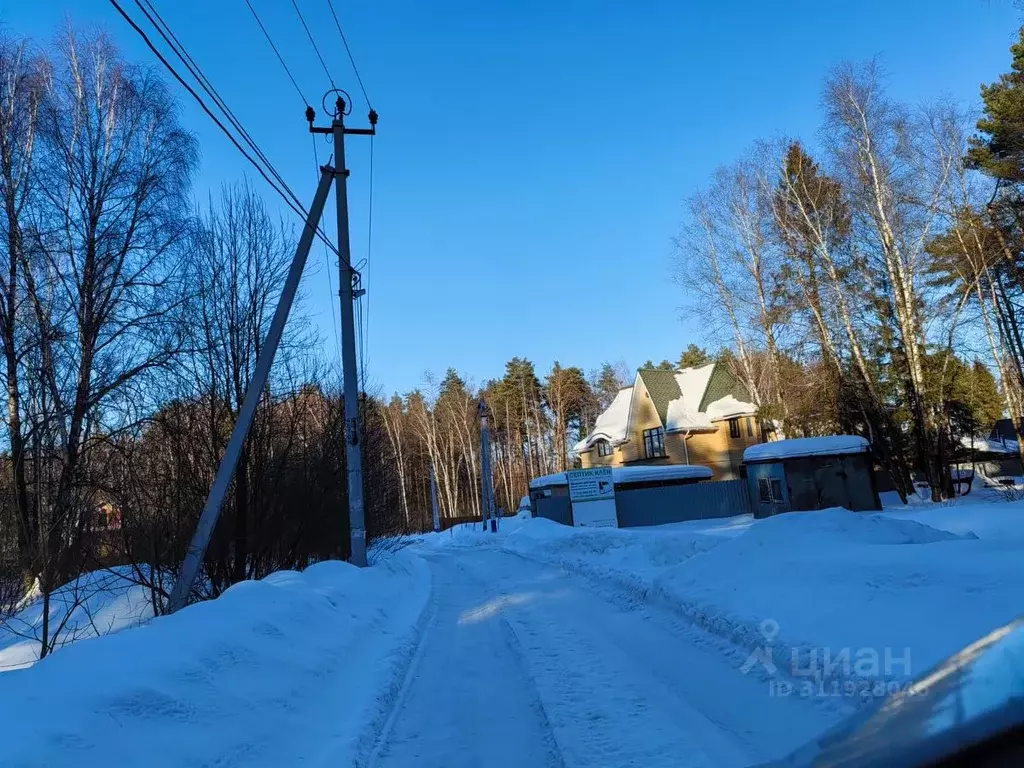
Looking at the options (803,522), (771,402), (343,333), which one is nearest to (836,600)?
(803,522)

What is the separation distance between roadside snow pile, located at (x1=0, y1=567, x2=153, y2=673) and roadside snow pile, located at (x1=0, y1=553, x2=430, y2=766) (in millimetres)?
4317

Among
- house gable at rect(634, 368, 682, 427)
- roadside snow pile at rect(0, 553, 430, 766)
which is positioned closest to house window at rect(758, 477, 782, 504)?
house gable at rect(634, 368, 682, 427)

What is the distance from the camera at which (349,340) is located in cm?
1352

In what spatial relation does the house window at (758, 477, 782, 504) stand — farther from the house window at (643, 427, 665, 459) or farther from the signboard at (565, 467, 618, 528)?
the house window at (643, 427, 665, 459)

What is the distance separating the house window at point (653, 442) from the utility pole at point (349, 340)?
104 feet

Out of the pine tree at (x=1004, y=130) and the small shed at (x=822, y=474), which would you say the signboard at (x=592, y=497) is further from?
the pine tree at (x=1004, y=130)

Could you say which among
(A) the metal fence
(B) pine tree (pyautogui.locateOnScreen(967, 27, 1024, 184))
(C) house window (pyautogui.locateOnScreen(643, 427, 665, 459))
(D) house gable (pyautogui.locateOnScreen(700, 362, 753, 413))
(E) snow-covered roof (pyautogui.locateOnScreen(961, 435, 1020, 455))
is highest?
(B) pine tree (pyautogui.locateOnScreen(967, 27, 1024, 184))

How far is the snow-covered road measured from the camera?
13.6 ft

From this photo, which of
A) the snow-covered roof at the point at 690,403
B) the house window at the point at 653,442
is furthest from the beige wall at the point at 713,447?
the snow-covered roof at the point at 690,403

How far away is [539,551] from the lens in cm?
1922

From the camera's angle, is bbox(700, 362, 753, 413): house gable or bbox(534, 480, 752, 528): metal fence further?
bbox(700, 362, 753, 413): house gable

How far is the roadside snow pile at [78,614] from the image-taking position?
9555 mm

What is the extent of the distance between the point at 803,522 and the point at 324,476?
10.8 meters

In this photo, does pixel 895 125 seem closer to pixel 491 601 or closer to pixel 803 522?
pixel 803 522
